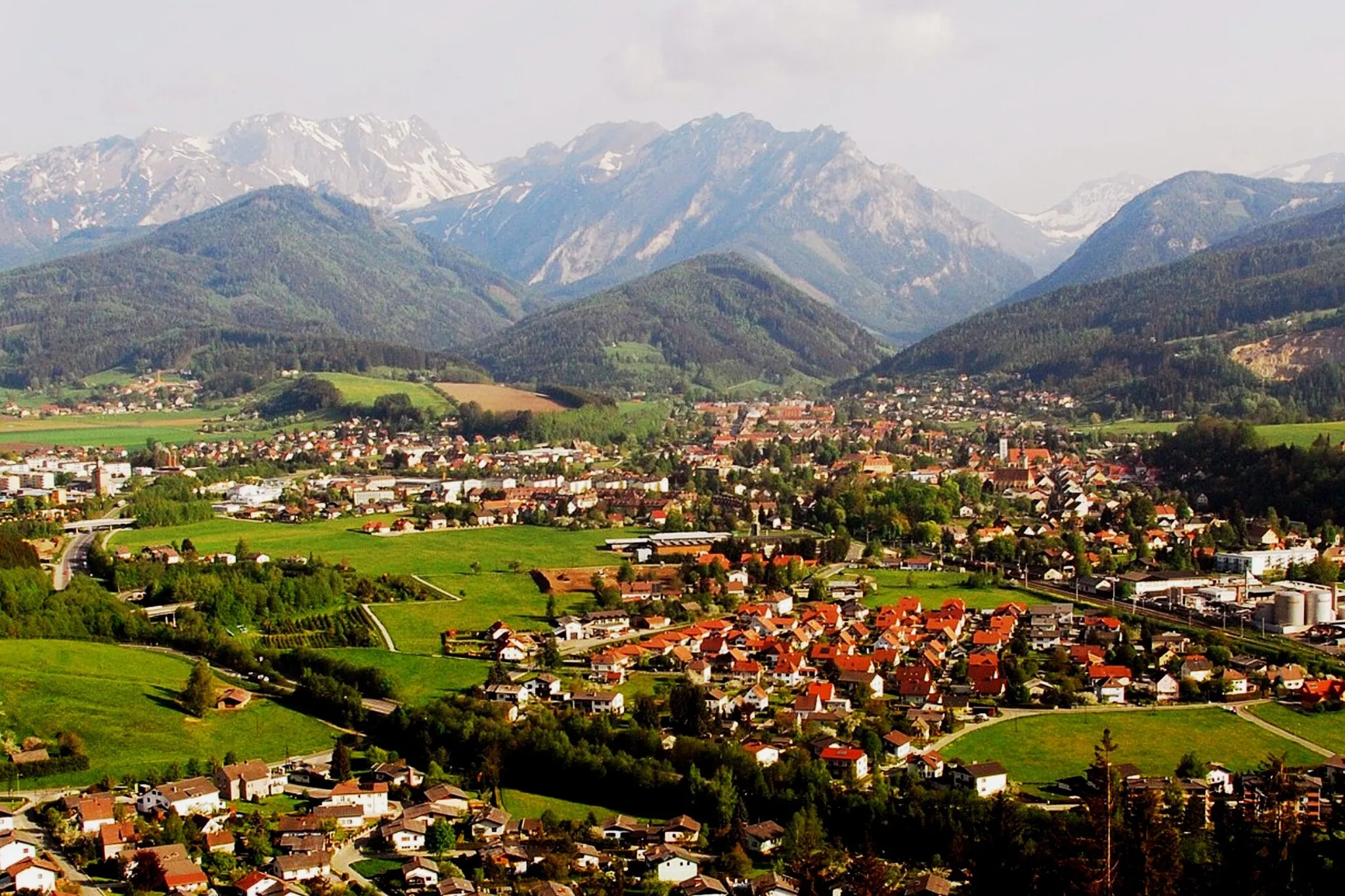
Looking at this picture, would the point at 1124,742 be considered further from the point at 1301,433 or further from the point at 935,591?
the point at 1301,433

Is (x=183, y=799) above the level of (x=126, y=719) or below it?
below

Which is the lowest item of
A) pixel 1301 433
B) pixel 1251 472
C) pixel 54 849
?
pixel 54 849

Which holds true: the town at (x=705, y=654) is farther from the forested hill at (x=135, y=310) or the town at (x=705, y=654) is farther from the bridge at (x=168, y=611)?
the forested hill at (x=135, y=310)

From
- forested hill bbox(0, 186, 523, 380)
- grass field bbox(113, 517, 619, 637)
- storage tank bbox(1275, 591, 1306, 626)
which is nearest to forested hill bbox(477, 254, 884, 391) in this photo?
forested hill bbox(0, 186, 523, 380)

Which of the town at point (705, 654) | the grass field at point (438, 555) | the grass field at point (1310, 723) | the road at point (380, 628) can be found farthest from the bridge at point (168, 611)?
the grass field at point (1310, 723)

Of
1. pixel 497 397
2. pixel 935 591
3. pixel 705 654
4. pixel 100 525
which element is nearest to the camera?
pixel 705 654

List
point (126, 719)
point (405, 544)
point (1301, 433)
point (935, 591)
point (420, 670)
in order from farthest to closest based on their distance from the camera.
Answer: point (1301, 433) → point (405, 544) → point (935, 591) → point (420, 670) → point (126, 719)

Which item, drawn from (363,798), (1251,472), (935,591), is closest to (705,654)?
(935,591)
